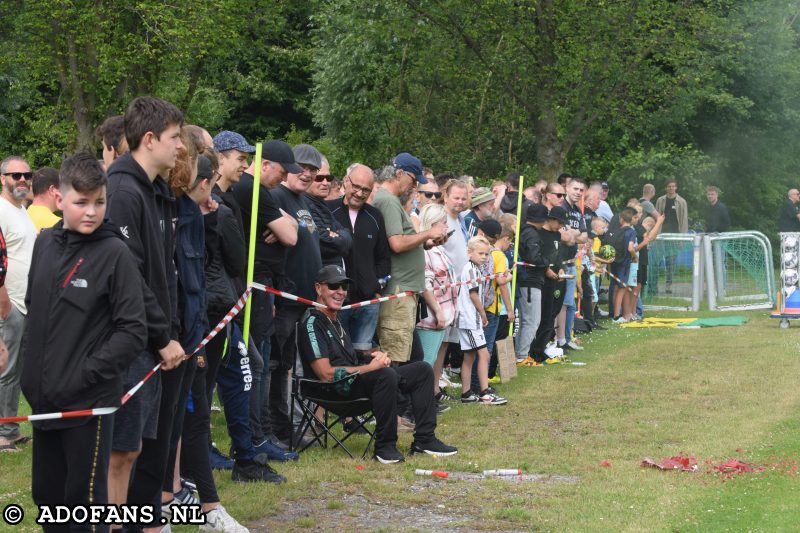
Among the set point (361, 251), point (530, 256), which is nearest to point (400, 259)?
point (361, 251)

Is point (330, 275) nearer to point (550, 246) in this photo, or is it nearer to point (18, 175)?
point (18, 175)

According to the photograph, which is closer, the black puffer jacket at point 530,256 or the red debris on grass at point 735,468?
the red debris on grass at point 735,468

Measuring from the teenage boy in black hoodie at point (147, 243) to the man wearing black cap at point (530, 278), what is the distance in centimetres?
918

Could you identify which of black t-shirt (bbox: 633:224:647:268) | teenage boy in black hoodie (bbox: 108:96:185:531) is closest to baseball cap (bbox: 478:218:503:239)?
teenage boy in black hoodie (bbox: 108:96:185:531)

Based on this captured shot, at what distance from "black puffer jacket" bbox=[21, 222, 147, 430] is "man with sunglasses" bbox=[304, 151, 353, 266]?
14.7ft

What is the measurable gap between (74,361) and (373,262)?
5453mm

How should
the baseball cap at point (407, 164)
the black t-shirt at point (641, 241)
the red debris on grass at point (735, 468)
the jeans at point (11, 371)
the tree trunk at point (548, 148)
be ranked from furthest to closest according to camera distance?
the tree trunk at point (548, 148), the black t-shirt at point (641, 241), the baseball cap at point (407, 164), the jeans at point (11, 371), the red debris on grass at point (735, 468)

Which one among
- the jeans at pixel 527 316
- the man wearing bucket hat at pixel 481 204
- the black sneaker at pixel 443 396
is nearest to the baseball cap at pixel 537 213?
the jeans at pixel 527 316

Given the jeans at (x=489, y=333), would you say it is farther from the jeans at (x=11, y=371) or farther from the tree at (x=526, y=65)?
the tree at (x=526, y=65)

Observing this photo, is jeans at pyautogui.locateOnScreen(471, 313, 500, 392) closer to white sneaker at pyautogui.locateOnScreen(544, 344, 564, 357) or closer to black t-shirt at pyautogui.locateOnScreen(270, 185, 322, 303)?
white sneaker at pyautogui.locateOnScreen(544, 344, 564, 357)

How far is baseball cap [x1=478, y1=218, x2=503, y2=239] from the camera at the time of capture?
1291 centimetres

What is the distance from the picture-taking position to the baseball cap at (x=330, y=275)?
9102 mm

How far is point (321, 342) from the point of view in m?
8.98

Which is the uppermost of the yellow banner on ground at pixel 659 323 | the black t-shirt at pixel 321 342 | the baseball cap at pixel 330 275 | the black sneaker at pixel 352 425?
the baseball cap at pixel 330 275
